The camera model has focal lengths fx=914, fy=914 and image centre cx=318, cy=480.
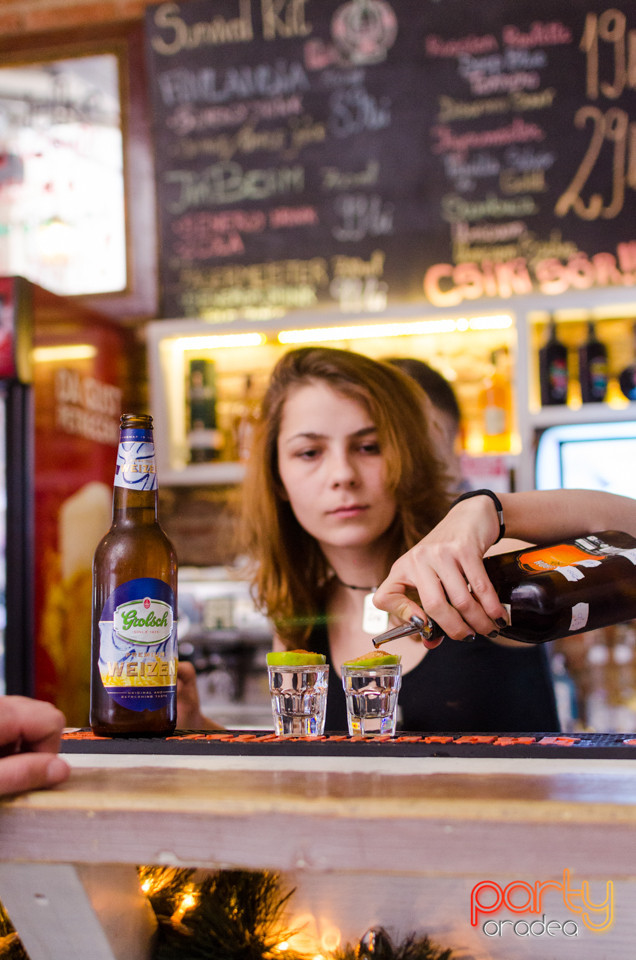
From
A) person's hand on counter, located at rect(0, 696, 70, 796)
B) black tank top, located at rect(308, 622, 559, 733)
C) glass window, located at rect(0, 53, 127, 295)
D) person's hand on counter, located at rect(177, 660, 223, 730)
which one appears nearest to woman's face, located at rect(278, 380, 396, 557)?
black tank top, located at rect(308, 622, 559, 733)

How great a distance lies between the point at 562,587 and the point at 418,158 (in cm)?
241

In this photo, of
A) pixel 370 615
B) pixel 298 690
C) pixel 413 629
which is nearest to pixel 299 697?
pixel 298 690

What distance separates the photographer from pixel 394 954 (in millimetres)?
716

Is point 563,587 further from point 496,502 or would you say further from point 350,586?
point 350,586

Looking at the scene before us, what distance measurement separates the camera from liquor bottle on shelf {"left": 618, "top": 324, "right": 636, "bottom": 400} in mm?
2596

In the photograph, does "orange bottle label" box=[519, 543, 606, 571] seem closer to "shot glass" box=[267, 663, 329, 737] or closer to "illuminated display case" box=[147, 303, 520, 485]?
"shot glass" box=[267, 663, 329, 737]

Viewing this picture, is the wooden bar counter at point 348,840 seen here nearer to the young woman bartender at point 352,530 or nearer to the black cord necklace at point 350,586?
the young woman bartender at point 352,530

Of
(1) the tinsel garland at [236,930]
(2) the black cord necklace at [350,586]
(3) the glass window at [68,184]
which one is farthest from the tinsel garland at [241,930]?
(3) the glass window at [68,184]

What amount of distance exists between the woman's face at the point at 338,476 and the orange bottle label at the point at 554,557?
0.50 m

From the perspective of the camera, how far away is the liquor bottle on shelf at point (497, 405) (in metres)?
2.72

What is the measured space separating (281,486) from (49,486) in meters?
1.35

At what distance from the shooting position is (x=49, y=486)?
2.57 metres

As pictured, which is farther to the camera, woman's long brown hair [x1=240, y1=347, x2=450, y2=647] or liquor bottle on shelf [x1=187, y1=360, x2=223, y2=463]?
liquor bottle on shelf [x1=187, y1=360, x2=223, y2=463]

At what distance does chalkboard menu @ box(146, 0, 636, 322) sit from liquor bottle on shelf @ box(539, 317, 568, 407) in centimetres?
18
